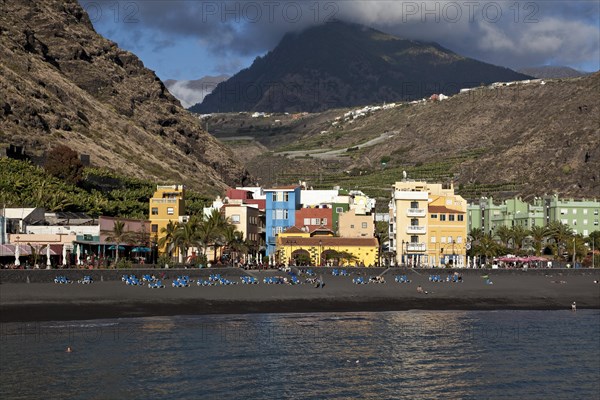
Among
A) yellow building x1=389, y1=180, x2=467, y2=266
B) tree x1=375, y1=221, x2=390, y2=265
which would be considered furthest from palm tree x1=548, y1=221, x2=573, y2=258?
tree x1=375, y1=221, x2=390, y2=265

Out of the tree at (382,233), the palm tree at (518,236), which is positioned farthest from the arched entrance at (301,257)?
the palm tree at (518,236)

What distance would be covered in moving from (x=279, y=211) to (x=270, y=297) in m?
40.9

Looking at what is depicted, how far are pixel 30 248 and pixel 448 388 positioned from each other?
173 feet

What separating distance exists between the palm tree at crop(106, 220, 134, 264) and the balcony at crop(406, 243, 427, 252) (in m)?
29.5

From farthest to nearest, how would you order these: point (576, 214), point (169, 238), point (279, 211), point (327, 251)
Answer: point (576, 214) → point (279, 211) → point (327, 251) → point (169, 238)

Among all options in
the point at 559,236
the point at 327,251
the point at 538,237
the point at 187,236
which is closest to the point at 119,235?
the point at 187,236

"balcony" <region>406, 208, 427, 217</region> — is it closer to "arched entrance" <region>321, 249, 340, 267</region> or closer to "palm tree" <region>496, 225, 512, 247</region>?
"arched entrance" <region>321, 249, 340, 267</region>

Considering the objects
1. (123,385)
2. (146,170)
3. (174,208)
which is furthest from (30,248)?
(146,170)

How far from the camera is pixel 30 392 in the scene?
40656mm

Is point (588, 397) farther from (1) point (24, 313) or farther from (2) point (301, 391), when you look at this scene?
(1) point (24, 313)

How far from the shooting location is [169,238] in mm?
96688

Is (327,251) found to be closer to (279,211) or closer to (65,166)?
(279,211)

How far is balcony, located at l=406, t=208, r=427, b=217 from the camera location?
355 feet

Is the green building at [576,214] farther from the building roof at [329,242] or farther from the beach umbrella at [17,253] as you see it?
the beach umbrella at [17,253]
